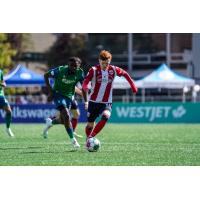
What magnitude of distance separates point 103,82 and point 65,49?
122ft

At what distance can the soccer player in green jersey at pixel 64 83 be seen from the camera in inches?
572

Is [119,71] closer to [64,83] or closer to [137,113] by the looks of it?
[64,83]

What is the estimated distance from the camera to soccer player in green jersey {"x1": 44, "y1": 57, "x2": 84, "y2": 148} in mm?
14523

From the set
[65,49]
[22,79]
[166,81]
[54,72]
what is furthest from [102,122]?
[65,49]

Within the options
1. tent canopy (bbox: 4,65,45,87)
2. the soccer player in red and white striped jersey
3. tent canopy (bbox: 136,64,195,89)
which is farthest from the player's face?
tent canopy (bbox: 4,65,45,87)

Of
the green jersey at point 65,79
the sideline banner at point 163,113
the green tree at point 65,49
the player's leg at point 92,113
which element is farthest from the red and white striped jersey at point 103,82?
the green tree at point 65,49

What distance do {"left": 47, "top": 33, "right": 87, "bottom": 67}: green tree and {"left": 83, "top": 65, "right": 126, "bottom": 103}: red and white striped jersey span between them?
120 feet

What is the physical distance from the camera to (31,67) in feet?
Result: 173

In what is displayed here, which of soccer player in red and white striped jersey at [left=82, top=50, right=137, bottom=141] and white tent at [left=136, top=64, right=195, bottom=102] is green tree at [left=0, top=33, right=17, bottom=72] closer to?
white tent at [left=136, top=64, right=195, bottom=102]

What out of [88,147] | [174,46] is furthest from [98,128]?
[174,46]

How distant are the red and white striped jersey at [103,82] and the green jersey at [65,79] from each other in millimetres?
1186

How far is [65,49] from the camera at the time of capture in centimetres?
5094

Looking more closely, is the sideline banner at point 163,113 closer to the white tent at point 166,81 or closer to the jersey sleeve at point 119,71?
the white tent at point 166,81

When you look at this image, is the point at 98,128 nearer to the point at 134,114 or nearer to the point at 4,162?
the point at 4,162
